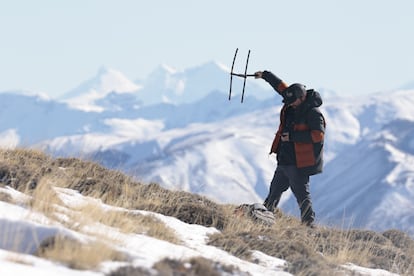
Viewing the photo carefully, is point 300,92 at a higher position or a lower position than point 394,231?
higher

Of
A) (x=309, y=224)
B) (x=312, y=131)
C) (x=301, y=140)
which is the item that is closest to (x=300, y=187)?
(x=309, y=224)

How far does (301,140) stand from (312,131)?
9.7 inches

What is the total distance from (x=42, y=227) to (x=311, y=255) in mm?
3897

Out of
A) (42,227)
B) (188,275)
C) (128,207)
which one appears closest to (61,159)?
(128,207)

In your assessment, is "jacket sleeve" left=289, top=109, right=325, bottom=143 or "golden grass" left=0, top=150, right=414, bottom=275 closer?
"golden grass" left=0, top=150, right=414, bottom=275

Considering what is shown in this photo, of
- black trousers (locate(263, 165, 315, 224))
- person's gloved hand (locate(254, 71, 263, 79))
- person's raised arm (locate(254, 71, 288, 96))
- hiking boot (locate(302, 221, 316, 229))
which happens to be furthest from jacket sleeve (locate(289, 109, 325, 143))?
hiking boot (locate(302, 221, 316, 229))

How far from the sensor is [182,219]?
36.4 feet

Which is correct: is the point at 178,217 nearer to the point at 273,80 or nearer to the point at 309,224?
the point at 309,224

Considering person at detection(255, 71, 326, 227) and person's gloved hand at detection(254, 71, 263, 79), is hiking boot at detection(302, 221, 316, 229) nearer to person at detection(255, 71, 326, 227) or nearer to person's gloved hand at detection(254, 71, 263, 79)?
person at detection(255, 71, 326, 227)

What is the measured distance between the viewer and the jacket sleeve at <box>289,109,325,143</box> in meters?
12.9

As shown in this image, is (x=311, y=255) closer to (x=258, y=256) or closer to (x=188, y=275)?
(x=258, y=256)

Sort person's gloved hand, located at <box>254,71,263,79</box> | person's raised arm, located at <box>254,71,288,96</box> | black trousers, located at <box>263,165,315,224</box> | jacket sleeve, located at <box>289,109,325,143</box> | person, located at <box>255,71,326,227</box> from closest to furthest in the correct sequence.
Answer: jacket sleeve, located at <box>289,109,325,143</box> → person, located at <box>255,71,326,227</box> → black trousers, located at <box>263,165,315,224</box> → person's gloved hand, located at <box>254,71,263,79</box> → person's raised arm, located at <box>254,71,288,96</box>

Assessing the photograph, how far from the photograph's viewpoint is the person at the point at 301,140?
42.8 feet

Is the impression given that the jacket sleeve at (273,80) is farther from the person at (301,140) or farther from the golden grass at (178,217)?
the golden grass at (178,217)
